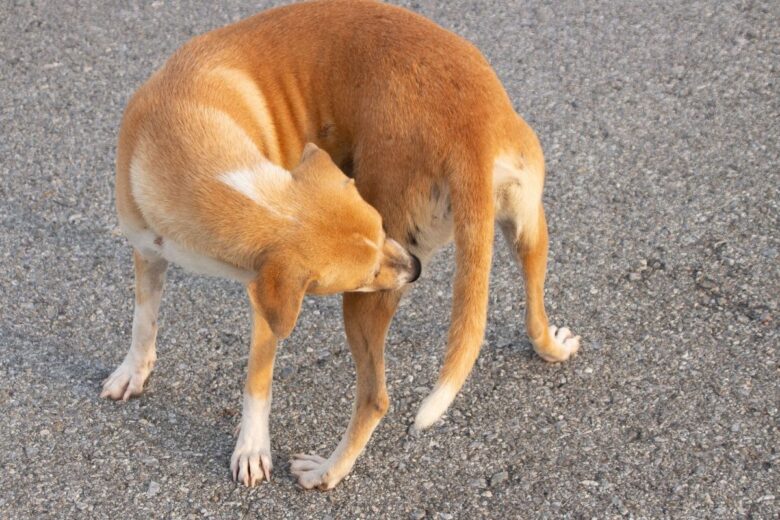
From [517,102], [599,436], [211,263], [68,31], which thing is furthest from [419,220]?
[68,31]

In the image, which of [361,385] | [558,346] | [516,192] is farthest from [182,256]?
[558,346]

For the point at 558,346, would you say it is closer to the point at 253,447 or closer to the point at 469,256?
the point at 469,256

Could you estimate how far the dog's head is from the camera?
3.40 metres

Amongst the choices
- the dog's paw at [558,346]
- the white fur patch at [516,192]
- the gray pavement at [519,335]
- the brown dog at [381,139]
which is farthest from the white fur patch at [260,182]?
the dog's paw at [558,346]

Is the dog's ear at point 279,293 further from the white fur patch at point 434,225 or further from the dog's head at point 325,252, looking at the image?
the white fur patch at point 434,225

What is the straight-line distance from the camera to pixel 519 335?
4746 mm

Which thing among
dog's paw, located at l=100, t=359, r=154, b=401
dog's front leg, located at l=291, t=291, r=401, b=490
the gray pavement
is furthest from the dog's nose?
dog's paw, located at l=100, t=359, r=154, b=401

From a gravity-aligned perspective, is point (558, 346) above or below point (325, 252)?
below

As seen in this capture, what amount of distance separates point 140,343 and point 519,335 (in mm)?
1647

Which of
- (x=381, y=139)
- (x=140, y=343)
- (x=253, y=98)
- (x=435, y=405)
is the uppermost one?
(x=381, y=139)

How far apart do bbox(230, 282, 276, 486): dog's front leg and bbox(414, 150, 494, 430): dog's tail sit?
77 centimetres

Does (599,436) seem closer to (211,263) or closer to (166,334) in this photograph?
(211,263)

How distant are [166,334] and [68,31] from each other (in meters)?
3.23

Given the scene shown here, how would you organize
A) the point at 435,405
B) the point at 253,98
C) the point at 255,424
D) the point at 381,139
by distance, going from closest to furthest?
the point at 435,405, the point at 381,139, the point at 253,98, the point at 255,424
